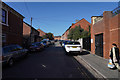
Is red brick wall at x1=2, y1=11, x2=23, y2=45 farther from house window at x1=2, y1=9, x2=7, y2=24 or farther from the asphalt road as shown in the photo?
the asphalt road

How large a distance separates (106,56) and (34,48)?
30.5 feet

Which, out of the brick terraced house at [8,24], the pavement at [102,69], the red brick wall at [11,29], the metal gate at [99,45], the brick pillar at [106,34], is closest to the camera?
the pavement at [102,69]

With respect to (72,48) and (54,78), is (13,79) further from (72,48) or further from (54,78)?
(72,48)

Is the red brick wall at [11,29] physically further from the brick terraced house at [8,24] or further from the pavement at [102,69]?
the pavement at [102,69]

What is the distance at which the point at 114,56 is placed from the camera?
16.4 feet

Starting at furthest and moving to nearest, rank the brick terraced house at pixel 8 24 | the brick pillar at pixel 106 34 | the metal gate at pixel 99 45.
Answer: the brick terraced house at pixel 8 24
the metal gate at pixel 99 45
the brick pillar at pixel 106 34

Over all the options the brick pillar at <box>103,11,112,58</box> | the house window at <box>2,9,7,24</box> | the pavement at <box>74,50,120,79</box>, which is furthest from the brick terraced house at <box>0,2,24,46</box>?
the brick pillar at <box>103,11,112,58</box>

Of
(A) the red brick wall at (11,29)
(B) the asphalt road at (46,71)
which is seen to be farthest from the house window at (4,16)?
(B) the asphalt road at (46,71)

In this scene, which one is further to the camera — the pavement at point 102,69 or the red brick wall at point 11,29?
the red brick wall at point 11,29

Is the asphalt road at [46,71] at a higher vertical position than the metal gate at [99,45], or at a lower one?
lower

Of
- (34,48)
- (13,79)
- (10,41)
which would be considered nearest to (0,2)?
(10,41)

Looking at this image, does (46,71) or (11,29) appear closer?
(46,71)

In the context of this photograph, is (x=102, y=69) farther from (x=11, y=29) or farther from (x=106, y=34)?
(x=11, y=29)

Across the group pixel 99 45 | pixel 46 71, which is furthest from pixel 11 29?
pixel 99 45
